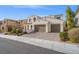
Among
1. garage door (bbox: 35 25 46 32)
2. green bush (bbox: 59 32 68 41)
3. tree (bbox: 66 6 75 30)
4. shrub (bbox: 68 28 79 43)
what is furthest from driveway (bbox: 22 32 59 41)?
shrub (bbox: 68 28 79 43)

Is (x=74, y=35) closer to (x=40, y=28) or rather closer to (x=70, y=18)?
(x=70, y=18)

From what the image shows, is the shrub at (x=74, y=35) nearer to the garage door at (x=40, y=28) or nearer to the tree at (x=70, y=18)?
the tree at (x=70, y=18)

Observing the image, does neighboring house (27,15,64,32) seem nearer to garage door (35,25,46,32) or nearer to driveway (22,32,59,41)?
garage door (35,25,46,32)

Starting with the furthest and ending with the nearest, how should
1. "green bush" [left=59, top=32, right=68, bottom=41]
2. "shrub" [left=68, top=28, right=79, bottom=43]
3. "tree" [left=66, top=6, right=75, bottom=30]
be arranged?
"tree" [left=66, top=6, right=75, bottom=30]
"green bush" [left=59, top=32, right=68, bottom=41]
"shrub" [left=68, top=28, right=79, bottom=43]

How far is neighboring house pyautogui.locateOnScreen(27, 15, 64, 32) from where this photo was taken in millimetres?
13379

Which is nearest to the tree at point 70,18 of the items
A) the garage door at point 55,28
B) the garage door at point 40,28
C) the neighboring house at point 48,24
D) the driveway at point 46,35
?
the neighboring house at point 48,24

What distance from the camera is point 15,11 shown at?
36.8 ft

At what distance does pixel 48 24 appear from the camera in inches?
583

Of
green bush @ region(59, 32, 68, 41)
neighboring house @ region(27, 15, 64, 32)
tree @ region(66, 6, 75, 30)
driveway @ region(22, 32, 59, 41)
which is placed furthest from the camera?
driveway @ region(22, 32, 59, 41)

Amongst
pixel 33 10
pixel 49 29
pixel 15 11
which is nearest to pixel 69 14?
pixel 49 29

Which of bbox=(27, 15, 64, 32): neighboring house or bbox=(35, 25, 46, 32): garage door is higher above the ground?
bbox=(27, 15, 64, 32): neighboring house

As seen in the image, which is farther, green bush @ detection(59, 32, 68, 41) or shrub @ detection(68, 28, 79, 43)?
green bush @ detection(59, 32, 68, 41)

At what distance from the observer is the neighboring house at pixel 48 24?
527 inches
